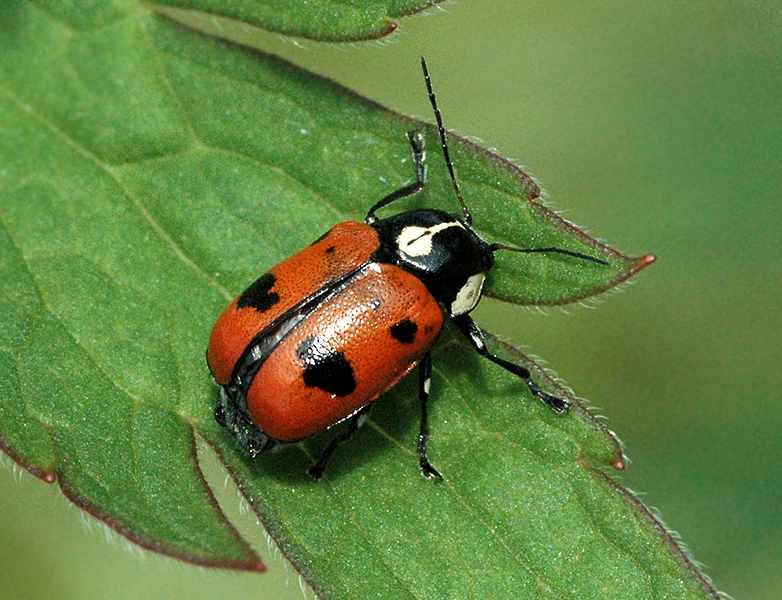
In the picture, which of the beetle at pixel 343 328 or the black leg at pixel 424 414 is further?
the black leg at pixel 424 414

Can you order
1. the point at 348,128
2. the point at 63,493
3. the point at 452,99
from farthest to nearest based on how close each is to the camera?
the point at 452,99, the point at 348,128, the point at 63,493

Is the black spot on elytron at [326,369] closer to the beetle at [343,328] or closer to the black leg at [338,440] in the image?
the beetle at [343,328]

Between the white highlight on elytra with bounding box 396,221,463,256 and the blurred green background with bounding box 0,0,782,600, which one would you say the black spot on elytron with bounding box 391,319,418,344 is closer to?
the white highlight on elytra with bounding box 396,221,463,256

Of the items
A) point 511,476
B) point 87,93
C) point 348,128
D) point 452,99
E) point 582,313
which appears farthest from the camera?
point 452,99

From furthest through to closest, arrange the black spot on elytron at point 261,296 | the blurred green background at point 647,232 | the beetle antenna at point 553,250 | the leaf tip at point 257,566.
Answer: the blurred green background at point 647,232 < the black spot on elytron at point 261,296 < the beetle antenna at point 553,250 < the leaf tip at point 257,566

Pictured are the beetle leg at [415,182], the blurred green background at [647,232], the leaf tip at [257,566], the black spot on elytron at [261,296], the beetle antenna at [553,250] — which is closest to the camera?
the leaf tip at [257,566]

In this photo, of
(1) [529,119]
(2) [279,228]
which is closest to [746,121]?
(1) [529,119]

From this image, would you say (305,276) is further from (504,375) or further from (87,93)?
(87,93)

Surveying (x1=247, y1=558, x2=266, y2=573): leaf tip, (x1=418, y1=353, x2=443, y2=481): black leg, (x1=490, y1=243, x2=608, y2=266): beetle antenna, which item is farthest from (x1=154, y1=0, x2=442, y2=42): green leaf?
(x1=247, y1=558, x2=266, y2=573): leaf tip

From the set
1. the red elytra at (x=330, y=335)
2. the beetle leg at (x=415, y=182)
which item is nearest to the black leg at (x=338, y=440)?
the red elytra at (x=330, y=335)
